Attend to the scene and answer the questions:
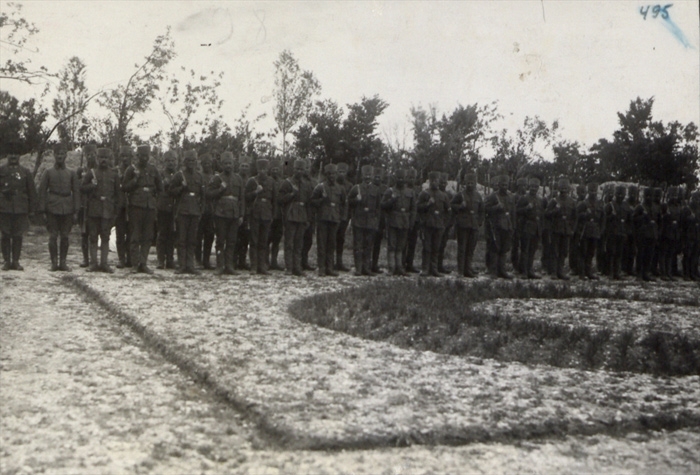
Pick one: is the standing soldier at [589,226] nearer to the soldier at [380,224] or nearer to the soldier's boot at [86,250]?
the soldier at [380,224]

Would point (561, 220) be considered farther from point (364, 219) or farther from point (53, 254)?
point (53, 254)

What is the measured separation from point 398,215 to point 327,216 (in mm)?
1416

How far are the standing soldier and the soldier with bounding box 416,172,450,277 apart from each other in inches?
118

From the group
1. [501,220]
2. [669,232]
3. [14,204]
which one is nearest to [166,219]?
[14,204]

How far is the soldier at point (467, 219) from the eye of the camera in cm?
1503

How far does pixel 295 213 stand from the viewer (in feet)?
45.1

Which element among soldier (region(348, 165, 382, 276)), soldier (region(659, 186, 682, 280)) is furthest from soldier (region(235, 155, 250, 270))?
soldier (region(659, 186, 682, 280))

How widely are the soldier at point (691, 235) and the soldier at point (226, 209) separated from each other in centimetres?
970

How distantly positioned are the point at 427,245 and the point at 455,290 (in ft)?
11.5

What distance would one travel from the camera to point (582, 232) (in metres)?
16.1

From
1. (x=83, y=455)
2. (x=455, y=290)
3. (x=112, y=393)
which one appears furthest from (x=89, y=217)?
(x=83, y=455)

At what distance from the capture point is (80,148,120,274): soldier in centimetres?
1241

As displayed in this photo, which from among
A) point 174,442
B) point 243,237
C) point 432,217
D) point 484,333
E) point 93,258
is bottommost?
point 174,442

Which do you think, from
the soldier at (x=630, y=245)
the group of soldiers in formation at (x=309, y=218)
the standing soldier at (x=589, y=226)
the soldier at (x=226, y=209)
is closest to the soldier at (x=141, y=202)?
the group of soldiers in formation at (x=309, y=218)
